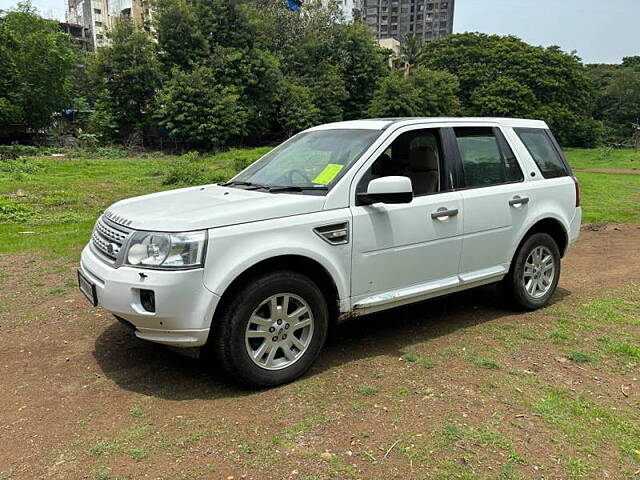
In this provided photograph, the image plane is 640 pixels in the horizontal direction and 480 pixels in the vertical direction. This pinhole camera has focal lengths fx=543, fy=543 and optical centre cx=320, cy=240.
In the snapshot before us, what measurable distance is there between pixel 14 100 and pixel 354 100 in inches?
1065

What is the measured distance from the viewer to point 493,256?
5016 millimetres

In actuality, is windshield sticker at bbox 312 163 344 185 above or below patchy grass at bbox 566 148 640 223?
above

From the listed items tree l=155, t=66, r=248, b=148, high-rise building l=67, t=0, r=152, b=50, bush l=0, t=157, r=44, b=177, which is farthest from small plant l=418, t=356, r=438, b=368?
high-rise building l=67, t=0, r=152, b=50

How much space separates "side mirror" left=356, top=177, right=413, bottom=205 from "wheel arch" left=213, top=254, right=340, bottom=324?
66 cm

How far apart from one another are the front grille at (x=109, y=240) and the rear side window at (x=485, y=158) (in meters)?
2.93

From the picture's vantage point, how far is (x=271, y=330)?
12.2 ft

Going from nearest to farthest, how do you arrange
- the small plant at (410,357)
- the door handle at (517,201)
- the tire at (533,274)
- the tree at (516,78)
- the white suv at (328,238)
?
the white suv at (328,238) < the small plant at (410,357) < the door handle at (517,201) < the tire at (533,274) < the tree at (516,78)

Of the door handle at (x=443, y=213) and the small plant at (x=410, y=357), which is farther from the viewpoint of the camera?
the door handle at (x=443, y=213)

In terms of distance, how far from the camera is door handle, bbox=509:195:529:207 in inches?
200

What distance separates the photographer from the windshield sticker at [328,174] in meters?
4.14

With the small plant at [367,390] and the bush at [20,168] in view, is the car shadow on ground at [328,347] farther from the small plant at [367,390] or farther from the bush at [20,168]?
the bush at [20,168]

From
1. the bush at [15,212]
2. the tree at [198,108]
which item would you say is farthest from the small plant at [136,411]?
the tree at [198,108]

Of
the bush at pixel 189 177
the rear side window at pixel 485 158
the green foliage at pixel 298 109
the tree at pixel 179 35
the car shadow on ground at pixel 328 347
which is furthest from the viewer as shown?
the green foliage at pixel 298 109

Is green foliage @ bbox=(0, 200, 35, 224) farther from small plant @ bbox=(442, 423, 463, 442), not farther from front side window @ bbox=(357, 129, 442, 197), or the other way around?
small plant @ bbox=(442, 423, 463, 442)
